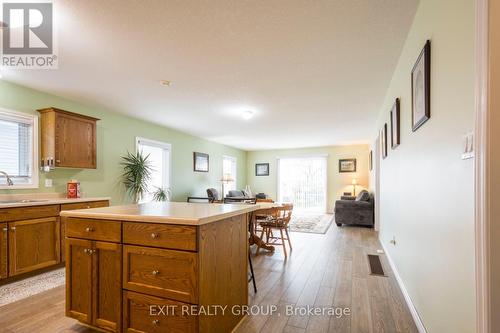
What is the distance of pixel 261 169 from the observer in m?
10.2

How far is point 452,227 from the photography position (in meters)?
1.29

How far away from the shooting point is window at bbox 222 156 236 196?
8752 mm

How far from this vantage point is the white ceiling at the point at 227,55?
1918 millimetres

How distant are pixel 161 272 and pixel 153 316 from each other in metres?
0.30

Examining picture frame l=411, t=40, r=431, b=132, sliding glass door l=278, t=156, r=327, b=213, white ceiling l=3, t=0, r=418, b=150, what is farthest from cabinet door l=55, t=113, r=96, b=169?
sliding glass door l=278, t=156, r=327, b=213

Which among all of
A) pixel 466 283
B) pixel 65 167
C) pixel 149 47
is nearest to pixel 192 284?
pixel 466 283

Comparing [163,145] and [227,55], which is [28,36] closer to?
[227,55]

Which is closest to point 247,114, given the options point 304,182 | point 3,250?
point 3,250

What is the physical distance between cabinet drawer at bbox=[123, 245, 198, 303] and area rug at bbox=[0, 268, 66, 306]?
5.86ft

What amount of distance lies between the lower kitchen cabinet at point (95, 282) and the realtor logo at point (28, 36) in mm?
1784

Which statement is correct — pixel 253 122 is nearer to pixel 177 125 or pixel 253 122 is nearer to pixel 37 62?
pixel 177 125

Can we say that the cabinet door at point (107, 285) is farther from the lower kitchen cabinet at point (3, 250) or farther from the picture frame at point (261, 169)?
the picture frame at point (261, 169)

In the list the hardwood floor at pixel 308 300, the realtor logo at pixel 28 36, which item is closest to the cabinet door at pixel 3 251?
the hardwood floor at pixel 308 300

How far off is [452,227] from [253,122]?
4472 millimetres
